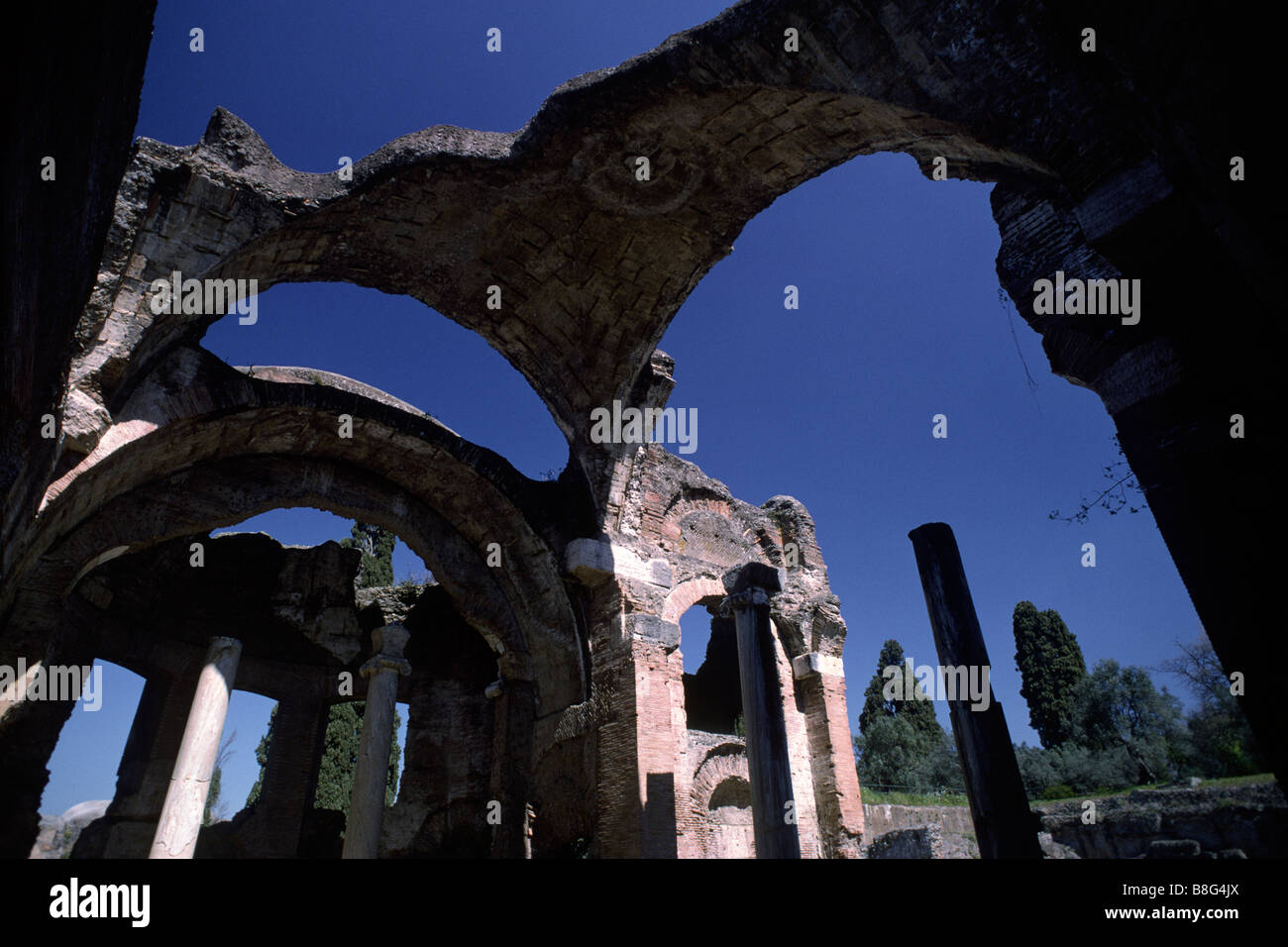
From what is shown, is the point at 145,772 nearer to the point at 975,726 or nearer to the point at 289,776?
the point at 289,776

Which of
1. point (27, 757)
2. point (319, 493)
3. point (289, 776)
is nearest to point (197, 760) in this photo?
point (27, 757)

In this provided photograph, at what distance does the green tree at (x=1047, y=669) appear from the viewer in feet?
84.6

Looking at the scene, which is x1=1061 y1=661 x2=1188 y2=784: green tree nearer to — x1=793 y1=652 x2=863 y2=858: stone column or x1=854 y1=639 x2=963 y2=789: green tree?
x1=854 y1=639 x2=963 y2=789: green tree

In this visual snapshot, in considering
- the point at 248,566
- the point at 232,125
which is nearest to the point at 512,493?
the point at 232,125

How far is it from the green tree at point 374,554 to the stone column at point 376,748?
7725 mm

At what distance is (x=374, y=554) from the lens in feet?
59.4

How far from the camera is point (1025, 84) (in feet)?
13.9

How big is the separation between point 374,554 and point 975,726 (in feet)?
52.3

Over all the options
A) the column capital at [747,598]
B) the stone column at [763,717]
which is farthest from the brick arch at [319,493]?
the stone column at [763,717]

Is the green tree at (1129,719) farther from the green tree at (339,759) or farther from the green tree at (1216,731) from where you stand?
the green tree at (339,759)

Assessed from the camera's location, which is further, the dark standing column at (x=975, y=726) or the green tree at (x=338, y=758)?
the green tree at (x=338, y=758)

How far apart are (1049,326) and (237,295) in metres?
6.86

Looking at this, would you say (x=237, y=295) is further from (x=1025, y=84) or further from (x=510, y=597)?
(x=1025, y=84)

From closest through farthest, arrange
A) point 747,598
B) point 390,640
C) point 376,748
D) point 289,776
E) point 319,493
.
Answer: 1. point 747,598
2. point 376,748
3. point 319,493
4. point 390,640
5. point 289,776
